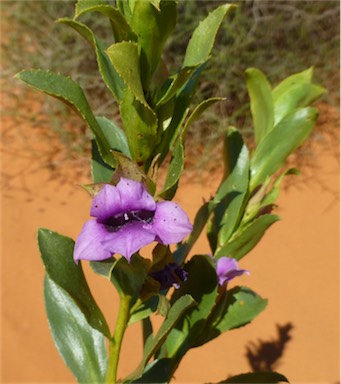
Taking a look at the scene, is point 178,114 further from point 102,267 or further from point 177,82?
point 102,267

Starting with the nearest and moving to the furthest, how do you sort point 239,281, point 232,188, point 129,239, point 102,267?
point 129,239 → point 102,267 → point 232,188 → point 239,281

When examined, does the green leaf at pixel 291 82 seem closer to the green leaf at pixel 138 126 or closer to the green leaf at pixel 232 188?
the green leaf at pixel 232 188

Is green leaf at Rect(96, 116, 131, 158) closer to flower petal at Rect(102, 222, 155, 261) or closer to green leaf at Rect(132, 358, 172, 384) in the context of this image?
flower petal at Rect(102, 222, 155, 261)

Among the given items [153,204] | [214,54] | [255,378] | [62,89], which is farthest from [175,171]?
[214,54]

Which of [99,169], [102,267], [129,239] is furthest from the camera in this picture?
[99,169]

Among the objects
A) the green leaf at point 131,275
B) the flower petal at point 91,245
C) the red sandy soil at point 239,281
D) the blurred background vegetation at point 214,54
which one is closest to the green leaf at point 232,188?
the green leaf at point 131,275
